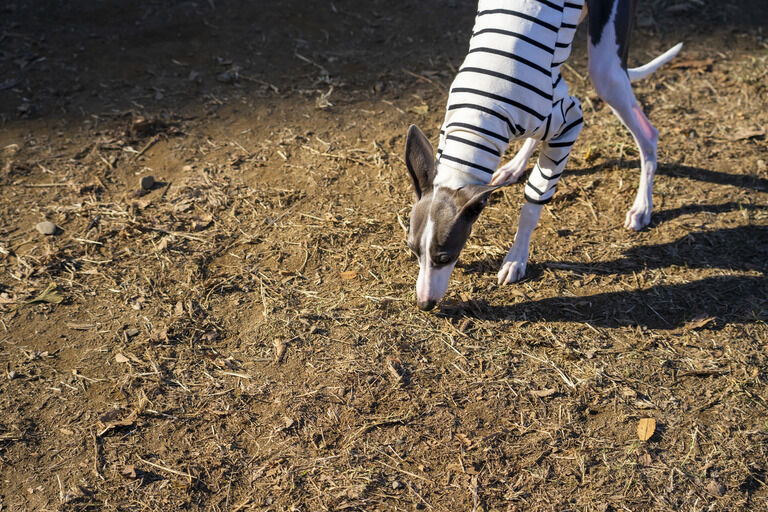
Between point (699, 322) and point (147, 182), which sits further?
point (147, 182)

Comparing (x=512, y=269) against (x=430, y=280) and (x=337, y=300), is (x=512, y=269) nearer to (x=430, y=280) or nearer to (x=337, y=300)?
(x=430, y=280)

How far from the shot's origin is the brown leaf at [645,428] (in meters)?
3.49

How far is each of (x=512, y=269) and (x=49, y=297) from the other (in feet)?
9.44

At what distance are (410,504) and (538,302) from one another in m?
1.60

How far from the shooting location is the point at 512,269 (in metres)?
4.31

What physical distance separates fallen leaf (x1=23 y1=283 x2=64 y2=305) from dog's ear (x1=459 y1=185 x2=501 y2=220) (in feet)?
8.27

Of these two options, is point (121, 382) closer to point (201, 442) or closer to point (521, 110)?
point (201, 442)

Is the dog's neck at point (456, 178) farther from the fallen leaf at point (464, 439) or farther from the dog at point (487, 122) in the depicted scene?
the fallen leaf at point (464, 439)

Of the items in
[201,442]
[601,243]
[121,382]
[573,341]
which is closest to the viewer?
[201,442]

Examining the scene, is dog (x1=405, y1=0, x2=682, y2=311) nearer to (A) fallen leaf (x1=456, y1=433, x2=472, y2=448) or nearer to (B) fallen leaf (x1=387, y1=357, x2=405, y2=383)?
(B) fallen leaf (x1=387, y1=357, x2=405, y2=383)

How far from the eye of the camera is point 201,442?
11.2 feet

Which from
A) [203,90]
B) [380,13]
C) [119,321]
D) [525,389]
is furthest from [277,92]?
[525,389]

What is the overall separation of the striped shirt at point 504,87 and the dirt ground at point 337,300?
3.38 ft

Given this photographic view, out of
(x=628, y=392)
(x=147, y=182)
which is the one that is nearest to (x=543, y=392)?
(x=628, y=392)
